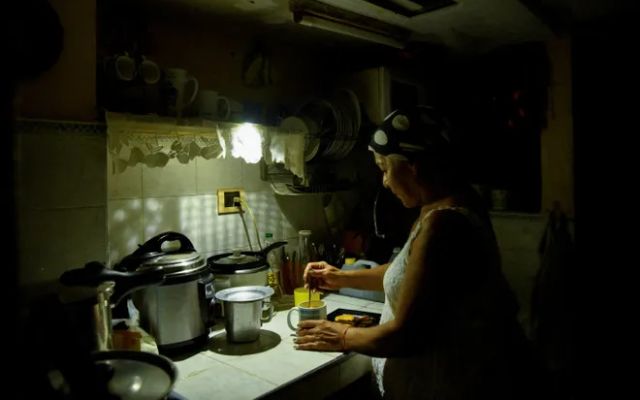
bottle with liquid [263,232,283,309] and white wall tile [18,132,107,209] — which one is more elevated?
white wall tile [18,132,107,209]

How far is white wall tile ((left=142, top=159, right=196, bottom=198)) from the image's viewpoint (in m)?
1.66

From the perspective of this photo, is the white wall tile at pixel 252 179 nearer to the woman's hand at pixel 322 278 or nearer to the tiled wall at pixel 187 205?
the tiled wall at pixel 187 205

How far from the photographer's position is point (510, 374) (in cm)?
121

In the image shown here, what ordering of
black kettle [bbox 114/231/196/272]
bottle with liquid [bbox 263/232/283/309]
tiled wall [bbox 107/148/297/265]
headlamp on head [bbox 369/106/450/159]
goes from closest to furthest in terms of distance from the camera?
1. headlamp on head [bbox 369/106/450/159]
2. black kettle [bbox 114/231/196/272]
3. tiled wall [bbox 107/148/297/265]
4. bottle with liquid [bbox 263/232/283/309]

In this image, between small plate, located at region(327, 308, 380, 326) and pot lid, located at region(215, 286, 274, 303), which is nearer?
pot lid, located at region(215, 286, 274, 303)

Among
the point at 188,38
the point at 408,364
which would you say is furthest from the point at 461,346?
the point at 188,38

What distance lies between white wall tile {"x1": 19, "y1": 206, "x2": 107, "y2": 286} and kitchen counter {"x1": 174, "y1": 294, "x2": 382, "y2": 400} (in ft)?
1.55

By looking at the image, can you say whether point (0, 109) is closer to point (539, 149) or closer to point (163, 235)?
point (163, 235)

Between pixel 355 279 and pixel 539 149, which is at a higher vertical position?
pixel 539 149

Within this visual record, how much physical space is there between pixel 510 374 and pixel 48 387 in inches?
47.0

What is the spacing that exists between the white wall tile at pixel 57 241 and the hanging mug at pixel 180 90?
430mm

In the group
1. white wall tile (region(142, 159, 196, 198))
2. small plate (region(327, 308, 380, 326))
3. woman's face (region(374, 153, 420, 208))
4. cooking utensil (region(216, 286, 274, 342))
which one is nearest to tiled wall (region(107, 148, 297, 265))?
white wall tile (region(142, 159, 196, 198))

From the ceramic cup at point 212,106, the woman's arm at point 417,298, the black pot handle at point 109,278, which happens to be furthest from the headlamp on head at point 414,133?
the black pot handle at point 109,278

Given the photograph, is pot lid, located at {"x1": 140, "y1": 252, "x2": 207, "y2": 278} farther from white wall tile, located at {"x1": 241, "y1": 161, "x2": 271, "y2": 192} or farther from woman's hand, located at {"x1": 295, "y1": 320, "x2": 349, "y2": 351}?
white wall tile, located at {"x1": 241, "y1": 161, "x2": 271, "y2": 192}
